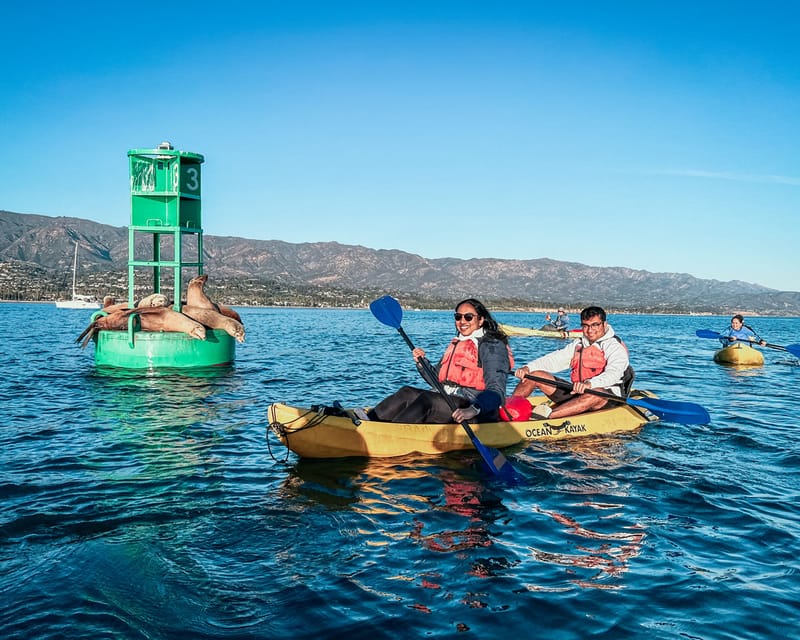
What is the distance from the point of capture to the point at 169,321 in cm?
1917

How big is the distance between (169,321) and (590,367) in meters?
12.7

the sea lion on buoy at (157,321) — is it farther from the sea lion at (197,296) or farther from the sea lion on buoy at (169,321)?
the sea lion at (197,296)

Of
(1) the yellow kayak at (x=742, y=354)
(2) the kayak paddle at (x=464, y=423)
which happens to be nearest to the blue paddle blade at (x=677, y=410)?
(2) the kayak paddle at (x=464, y=423)

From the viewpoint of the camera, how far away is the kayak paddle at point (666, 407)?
1122cm

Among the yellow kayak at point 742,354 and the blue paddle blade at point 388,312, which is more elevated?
the blue paddle blade at point 388,312

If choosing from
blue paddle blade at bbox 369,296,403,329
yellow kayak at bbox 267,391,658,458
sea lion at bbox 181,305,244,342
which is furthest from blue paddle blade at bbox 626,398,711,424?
sea lion at bbox 181,305,244,342

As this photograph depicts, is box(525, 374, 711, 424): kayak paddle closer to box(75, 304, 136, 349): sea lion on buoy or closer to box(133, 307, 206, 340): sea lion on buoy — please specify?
box(133, 307, 206, 340): sea lion on buoy

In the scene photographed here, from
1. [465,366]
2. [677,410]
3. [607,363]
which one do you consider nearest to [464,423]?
[465,366]

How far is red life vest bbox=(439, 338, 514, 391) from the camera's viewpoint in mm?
10172

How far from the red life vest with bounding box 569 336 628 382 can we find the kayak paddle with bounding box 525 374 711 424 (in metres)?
0.60

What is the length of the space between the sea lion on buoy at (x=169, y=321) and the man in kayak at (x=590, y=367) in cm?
1097

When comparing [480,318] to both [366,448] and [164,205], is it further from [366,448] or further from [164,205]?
[164,205]

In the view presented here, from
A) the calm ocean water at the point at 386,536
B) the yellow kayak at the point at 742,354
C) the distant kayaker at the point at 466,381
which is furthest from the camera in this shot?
the yellow kayak at the point at 742,354

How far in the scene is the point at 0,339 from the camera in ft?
112
